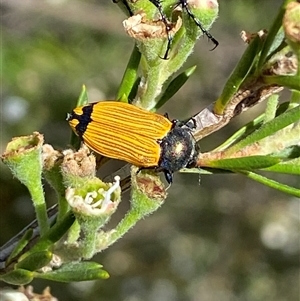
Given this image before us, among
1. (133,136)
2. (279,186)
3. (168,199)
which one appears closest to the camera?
(279,186)

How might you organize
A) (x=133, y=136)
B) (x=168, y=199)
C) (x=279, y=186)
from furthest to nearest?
1. (x=168, y=199)
2. (x=133, y=136)
3. (x=279, y=186)

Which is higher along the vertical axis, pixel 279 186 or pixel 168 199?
pixel 279 186

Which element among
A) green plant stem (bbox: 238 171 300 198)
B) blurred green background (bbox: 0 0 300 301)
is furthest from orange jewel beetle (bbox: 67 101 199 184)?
blurred green background (bbox: 0 0 300 301)

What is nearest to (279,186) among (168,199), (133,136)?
(133,136)

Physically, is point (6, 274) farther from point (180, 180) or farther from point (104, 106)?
point (180, 180)

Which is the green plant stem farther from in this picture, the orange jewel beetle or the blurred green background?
the blurred green background

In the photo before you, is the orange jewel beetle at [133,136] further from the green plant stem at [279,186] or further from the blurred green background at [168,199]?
the blurred green background at [168,199]

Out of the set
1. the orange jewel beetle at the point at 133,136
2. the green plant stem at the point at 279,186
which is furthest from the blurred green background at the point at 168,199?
the green plant stem at the point at 279,186

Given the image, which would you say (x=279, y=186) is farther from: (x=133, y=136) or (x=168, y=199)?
(x=168, y=199)
